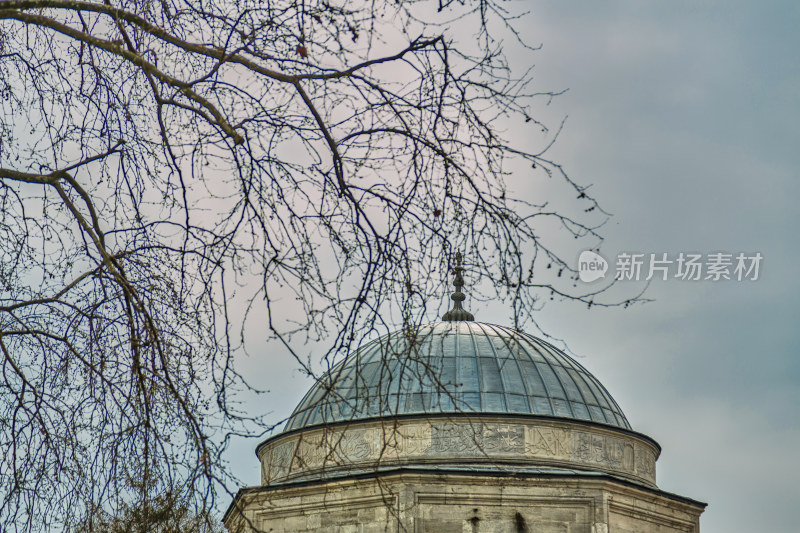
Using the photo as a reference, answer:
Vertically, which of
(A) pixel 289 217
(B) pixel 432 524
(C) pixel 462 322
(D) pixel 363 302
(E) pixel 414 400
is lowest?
(D) pixel 363 302

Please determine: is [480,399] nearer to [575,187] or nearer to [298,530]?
[298,530]

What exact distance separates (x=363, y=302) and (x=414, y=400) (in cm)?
1795

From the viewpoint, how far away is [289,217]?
28.2 feet

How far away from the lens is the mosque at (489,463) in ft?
77.7

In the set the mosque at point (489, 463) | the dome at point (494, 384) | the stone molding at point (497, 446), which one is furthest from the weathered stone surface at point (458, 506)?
the dome at point (494, 384)

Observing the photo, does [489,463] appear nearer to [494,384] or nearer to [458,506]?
[458,506]

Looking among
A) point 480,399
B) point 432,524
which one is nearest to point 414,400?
point 480,399

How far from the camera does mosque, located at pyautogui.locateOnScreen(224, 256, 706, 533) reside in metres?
23.7

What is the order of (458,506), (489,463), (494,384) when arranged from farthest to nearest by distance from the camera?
(494,384)
(489,463)
(458,506)

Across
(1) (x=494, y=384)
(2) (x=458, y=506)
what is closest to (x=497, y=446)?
(1) (x=494, y=384)

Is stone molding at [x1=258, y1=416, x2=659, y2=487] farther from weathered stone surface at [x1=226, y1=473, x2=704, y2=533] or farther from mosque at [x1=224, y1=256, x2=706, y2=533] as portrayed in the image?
weathered stone surface at [x1=226, y1=473, x2=704, y2=533]

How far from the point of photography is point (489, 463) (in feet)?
82.7

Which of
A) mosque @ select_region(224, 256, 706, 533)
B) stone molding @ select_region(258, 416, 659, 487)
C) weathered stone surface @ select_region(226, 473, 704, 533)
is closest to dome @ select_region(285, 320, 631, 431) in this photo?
mosque @ select_region(224, 256, 706, 533)

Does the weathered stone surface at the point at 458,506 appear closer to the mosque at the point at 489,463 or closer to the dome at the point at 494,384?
the mosque at the point at 489,463
